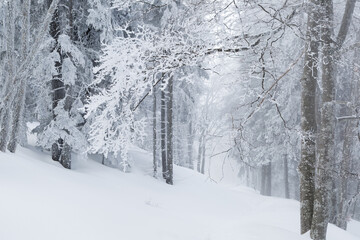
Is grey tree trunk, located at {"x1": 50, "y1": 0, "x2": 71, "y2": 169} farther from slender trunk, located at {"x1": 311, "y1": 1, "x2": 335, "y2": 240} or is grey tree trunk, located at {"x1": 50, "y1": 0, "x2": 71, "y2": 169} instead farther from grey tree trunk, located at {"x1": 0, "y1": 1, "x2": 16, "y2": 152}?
slender trunk, located at {"x1": 311, "y1": 1, "x2": 335, "y2": 240}

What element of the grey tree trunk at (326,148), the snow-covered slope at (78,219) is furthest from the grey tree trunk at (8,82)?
the grey tree trunk at (326,148)

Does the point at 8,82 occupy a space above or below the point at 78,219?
above

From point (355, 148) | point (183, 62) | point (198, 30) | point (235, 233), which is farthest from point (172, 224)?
point (355, 148)

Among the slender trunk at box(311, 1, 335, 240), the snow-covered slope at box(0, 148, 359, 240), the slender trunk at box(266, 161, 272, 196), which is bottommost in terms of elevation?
the slender trunk at box(266, 161, 272, 196)

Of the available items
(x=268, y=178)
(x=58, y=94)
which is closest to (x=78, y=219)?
(x=58, y=94)

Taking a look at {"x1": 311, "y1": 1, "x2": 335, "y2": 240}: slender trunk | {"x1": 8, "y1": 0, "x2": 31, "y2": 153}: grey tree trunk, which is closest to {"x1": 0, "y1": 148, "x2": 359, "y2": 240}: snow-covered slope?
{"x1": 311, "y1": 1, "x2": 335, "y2": 240}: slender trunk

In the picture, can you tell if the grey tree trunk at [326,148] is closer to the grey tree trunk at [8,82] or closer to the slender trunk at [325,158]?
the slender trunk at [325,158]

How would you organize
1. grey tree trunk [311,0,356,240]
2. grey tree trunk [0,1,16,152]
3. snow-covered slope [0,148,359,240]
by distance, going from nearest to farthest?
1. snow-covered slope [0,148,359,240]
2. grey tree trunk [311,0,356,240]
3. grey tree trunk [0,1,16,152]

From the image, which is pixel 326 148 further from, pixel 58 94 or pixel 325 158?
pixel 58 94

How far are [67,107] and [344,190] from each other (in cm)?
1063

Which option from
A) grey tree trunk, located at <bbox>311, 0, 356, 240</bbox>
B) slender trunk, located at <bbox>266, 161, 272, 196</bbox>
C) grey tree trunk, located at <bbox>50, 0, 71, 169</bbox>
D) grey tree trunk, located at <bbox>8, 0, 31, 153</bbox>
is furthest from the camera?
slender trunk, located at <bbox>266, 161, 272, 196</bbox>

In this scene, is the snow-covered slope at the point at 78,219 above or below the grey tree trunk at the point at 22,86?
below

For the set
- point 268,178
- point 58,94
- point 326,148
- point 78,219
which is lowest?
point 268,178

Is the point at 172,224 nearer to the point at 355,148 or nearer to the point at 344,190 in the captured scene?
the point at 344,190
